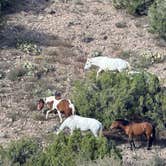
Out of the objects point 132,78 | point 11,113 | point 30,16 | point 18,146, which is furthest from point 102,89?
point 30,16

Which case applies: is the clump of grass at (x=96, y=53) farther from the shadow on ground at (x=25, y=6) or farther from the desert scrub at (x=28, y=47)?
the shadow on ground at (x=25, y=6)

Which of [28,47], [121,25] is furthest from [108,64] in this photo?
[121,25]

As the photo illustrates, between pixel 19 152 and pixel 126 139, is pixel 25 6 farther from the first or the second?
pixel 19 152

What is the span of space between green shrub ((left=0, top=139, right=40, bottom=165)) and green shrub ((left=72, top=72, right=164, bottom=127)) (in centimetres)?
313

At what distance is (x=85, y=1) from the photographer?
2906 centimetres

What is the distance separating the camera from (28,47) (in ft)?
80.0

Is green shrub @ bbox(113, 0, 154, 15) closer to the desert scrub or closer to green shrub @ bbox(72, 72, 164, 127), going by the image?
the desert scrub

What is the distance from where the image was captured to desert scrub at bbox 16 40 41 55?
2420 cm

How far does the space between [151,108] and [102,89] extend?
1.32m

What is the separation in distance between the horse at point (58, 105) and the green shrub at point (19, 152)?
10.1ft

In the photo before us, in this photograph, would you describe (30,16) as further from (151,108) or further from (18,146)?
(18,146)

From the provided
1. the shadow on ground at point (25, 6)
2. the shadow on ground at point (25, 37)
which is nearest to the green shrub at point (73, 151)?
the shadow on ground at point (25, 37)

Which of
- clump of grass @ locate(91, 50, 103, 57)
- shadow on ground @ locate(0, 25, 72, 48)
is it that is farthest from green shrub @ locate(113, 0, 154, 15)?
clump of grass @ locate(91, 50, 103, 57)

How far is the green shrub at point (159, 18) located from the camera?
1024 inches
